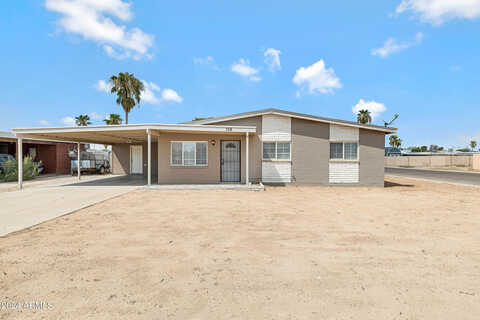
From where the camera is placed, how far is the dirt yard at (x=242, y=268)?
228 centimetres

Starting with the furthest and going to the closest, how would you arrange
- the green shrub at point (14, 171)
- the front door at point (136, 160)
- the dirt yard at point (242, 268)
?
the front door at point (136, 160) → the green shrub at point (14, 171) → the dirt yard at point (242, 268)

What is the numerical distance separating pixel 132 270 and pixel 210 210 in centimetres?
347

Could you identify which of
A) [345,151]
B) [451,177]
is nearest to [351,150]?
[345,151]

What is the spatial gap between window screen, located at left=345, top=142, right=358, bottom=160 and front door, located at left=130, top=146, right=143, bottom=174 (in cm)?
1392

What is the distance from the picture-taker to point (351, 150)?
1262 cm

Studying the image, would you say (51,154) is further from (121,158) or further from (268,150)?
(268,150)

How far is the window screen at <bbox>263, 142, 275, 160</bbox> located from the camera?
12523 millimetres

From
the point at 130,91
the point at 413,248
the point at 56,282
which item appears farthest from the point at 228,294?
the point at 130,91

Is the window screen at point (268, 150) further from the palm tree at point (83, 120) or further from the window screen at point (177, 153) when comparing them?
the palm tree at point (83, 120)

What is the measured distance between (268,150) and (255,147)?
0.75 m

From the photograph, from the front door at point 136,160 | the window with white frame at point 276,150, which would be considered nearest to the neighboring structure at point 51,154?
the front door at point 136,160

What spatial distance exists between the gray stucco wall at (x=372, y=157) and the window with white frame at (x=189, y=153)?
8496 mm

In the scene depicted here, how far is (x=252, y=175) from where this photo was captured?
12445mm

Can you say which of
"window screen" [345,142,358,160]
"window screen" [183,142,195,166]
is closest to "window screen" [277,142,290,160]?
"window screen" [345,142,358,160]
